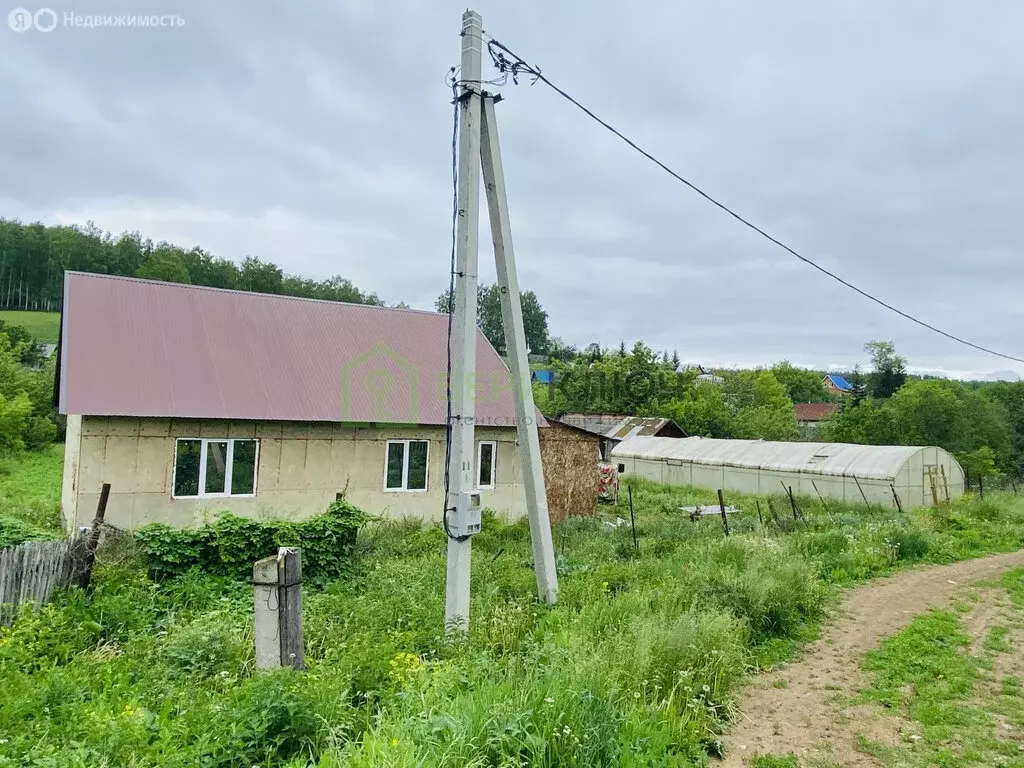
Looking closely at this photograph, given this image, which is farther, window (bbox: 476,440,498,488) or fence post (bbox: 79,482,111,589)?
window (bbox: 476,440,498,488)

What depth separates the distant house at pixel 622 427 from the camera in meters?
34.8

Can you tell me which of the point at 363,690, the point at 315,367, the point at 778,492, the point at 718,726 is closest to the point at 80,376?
the point at 315,367

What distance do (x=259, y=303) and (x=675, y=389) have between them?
1406 inches

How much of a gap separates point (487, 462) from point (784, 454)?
14125 mm

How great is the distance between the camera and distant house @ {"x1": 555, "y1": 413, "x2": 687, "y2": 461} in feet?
114

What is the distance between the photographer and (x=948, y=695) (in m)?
5.57

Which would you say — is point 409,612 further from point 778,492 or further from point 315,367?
point 778,492

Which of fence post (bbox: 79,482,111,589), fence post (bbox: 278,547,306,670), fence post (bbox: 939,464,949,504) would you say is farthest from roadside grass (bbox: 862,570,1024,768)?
fence post (bbox: 939,464,949,504)

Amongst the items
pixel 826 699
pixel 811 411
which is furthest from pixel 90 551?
pixel 811 411

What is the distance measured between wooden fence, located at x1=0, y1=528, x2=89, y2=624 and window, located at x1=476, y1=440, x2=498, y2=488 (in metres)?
9.83

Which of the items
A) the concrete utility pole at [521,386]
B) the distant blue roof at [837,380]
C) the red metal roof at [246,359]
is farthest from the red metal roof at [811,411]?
the concrete utility pole at [521,386]

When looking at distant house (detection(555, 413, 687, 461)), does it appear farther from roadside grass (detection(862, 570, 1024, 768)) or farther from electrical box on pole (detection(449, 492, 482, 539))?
electrical box on pole (detection(449, 492, 482, 539))

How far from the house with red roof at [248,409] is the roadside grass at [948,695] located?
33.8 ft

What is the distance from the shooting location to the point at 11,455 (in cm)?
2347
